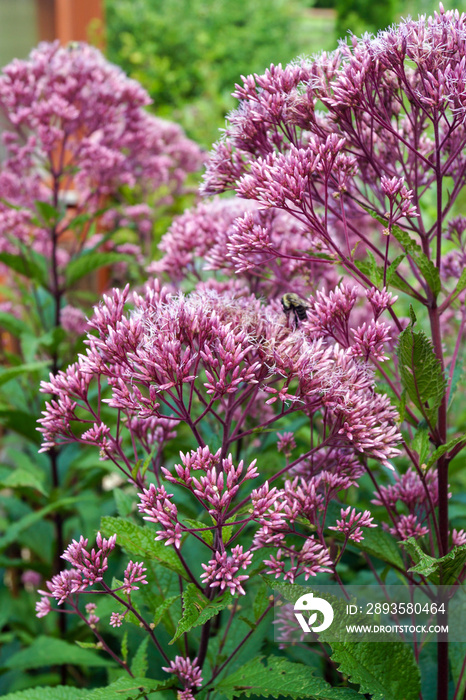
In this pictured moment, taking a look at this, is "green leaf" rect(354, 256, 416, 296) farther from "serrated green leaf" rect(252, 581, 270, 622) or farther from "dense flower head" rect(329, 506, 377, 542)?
"serrated green leaf" rect(252, 581, 270, 622)

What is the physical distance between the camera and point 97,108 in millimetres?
2648

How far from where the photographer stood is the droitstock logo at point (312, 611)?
3.93ft

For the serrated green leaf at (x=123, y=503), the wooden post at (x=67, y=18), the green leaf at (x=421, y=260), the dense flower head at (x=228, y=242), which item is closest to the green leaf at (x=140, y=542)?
the serrated green leaf at (x=123, y=503)

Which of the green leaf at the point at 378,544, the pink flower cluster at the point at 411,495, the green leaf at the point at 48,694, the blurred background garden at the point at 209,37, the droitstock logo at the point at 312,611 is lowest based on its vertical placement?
the green leaf at the point at 48,694

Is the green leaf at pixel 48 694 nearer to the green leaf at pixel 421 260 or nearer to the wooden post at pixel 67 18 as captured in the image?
the green leaf at pixel 421 260

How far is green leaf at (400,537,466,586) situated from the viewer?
1.12 meters

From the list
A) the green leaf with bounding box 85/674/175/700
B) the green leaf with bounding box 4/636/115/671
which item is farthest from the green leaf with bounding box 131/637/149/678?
the green leaf with bounding box 4/636/115/671

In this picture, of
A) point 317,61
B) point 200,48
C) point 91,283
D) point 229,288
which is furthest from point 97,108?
point 200,48

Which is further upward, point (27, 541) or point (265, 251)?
point (265, 251)

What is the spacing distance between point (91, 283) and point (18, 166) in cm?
236

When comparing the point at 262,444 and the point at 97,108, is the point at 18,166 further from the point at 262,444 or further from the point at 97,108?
the point at 262,444

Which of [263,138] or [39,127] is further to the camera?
[39,127]

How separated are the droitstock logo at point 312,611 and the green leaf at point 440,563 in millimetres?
188

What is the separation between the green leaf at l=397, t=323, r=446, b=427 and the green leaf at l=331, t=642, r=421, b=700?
18.2 inches
